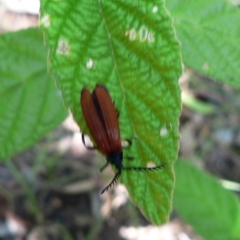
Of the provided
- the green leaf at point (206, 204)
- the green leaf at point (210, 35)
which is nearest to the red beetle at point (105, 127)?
Result: the green leaf at point (210, 35)

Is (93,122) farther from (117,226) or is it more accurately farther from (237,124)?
(237,124)

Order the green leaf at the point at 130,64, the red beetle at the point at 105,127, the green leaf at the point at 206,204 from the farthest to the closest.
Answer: the green leaf at the point at 206,204
the red beetle at the point at 105,127
the green leaf at the point at 130,64

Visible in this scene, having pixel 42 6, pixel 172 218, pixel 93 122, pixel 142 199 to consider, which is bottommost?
pixel 172 218

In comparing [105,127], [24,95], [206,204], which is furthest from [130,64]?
[206,204]

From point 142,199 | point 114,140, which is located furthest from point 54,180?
point 142,199

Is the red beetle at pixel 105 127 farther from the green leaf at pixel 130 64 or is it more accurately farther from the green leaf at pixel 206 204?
the green leaf at pixel 206 204

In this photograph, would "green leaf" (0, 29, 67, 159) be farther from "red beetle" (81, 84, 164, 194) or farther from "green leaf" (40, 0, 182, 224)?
"green leaf" (40, 0, 182, 224)
